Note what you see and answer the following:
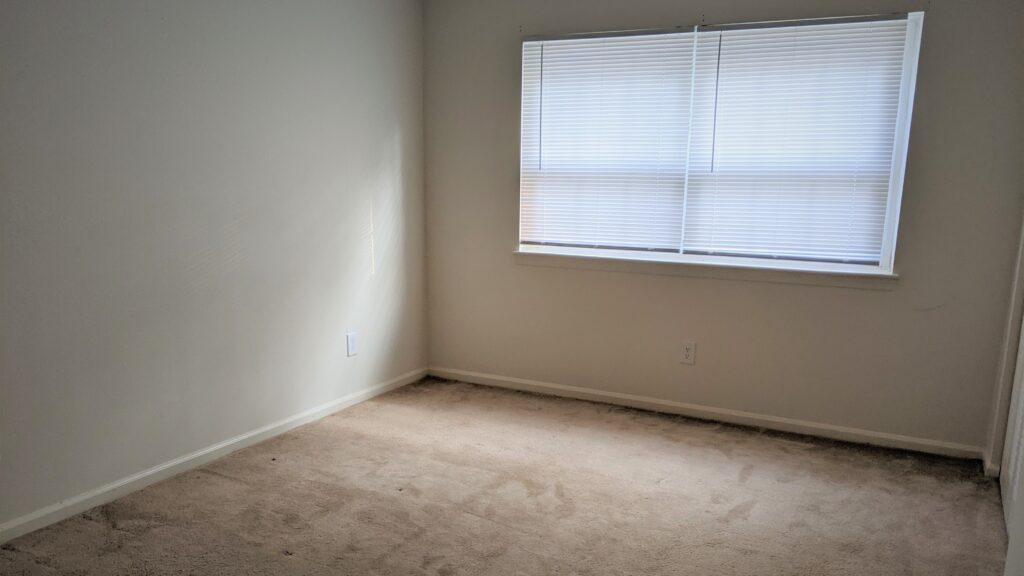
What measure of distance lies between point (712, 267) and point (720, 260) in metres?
0.09

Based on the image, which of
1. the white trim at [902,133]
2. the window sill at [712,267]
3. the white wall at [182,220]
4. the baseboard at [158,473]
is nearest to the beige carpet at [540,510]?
the baseboard at [158,473]

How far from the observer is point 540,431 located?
323cm

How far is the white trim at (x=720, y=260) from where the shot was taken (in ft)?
10.0

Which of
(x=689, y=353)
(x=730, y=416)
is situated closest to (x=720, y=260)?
(x=689, y=353)

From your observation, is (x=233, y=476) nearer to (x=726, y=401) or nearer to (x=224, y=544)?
(x=224, y=544)

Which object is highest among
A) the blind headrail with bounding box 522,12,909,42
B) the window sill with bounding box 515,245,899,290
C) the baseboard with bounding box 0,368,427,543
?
the blind headrail with bounding box 522,12,909,42

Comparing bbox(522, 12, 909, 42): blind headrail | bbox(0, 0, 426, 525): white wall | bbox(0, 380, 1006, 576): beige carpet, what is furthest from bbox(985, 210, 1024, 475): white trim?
bbox(0, 0, 426, 525): white wall

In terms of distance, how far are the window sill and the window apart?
0.02m

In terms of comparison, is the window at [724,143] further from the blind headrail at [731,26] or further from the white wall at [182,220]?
the white wall at [182,220]

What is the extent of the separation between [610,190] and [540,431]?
1.36m

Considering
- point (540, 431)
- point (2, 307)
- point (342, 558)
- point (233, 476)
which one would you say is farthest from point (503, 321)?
point (2, 307)

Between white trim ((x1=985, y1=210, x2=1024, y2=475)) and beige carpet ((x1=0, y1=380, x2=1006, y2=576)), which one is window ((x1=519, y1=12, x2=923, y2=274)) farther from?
beige carpet ((x1=0, y1=380, x2=1006, y2=576))

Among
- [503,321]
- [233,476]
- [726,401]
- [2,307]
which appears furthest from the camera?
[503,321]

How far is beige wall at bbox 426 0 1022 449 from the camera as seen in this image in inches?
110
